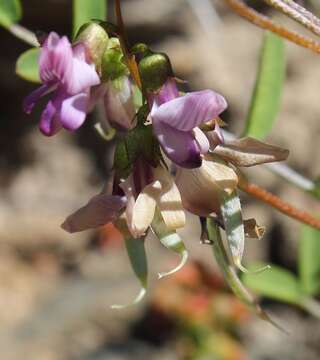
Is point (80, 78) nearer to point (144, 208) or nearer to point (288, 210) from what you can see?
point (144, 208)

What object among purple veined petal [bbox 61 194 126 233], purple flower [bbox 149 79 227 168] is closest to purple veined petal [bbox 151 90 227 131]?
purple flower [bbox 149 79 227 168]

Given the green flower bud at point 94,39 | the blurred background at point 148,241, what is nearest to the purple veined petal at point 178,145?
the green flower bud at point 94,39

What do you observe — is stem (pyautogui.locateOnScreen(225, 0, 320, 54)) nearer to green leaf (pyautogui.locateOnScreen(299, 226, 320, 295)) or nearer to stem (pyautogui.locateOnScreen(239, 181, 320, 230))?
stem (pyautogui.locateOnScreen(239, 181, 320, 230))

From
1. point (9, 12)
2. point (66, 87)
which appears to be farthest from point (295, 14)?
point (9, 12)

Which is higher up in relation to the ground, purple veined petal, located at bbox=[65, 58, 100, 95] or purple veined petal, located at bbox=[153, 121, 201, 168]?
purple veined petal, located at bbox=[65, 58, 100, 95]

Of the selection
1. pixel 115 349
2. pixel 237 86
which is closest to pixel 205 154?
pixel 237 86

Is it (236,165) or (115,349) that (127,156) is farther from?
(115,349)
